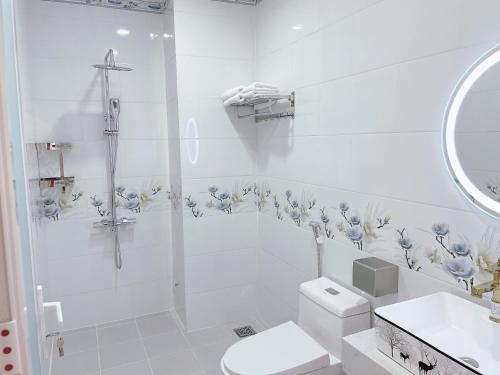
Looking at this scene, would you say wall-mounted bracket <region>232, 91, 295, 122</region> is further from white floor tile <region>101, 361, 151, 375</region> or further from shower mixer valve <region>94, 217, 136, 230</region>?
white floor tile <region>101, 361, 151, 375</region>

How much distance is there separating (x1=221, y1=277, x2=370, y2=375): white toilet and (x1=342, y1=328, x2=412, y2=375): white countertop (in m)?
0.26

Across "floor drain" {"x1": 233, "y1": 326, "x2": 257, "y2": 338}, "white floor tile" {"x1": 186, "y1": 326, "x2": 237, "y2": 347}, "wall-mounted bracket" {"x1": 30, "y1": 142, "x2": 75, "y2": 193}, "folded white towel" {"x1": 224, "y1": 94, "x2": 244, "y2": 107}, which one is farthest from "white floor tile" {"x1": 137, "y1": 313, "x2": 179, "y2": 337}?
"folded white towel" {"x1": 224, "y1": 94, "x2": 244, "y2": 107}

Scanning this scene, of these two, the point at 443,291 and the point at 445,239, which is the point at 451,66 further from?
the point at 443,291

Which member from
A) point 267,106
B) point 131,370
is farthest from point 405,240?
point 131,370

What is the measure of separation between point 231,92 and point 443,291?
173cm

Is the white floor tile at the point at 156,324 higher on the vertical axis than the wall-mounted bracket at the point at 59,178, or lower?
lower

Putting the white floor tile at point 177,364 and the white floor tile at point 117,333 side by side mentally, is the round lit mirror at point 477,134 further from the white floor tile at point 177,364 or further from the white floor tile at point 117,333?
the white floor tile at point 117,333

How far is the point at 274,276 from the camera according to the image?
2666 millimetres

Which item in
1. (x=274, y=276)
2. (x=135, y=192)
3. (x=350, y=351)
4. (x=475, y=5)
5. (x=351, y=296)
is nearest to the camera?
(x=475, y=5)

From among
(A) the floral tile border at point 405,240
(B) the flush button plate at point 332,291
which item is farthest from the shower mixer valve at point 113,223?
(B) the flush button plate at point 332,291

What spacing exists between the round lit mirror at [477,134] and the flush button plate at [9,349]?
4.33ft

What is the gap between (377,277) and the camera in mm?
1540

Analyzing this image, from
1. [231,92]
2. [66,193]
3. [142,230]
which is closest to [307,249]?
[231,92]

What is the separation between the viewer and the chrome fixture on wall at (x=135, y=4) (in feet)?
8.68
